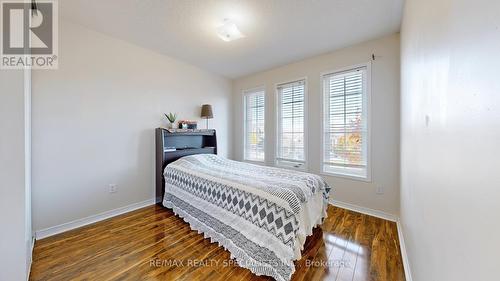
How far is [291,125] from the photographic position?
3705mm

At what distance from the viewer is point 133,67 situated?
295 centimetres

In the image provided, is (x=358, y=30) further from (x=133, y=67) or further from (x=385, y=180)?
(x=133, y=67)

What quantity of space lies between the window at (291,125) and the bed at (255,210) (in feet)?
4.11

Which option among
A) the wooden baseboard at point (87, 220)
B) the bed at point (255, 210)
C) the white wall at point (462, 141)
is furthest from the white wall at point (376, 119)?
the wooden baseboard at point (87, 220)

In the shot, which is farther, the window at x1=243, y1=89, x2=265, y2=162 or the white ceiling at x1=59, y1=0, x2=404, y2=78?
the window at x1=243, y1=89, x2=265, y2=162

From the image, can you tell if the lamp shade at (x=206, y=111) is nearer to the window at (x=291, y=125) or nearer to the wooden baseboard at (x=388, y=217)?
the window at (x=291, y=125)

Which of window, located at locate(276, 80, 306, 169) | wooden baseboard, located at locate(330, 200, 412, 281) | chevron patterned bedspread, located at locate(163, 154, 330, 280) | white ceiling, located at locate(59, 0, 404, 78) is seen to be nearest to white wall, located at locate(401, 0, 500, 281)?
wooden baseboard, located at locate(330, 200, 412, 281)

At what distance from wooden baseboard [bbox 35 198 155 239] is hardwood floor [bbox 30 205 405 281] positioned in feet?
0.33

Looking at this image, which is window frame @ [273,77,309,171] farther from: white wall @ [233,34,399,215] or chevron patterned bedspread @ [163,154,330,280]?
chevron patterned bedspread @ [163,154,330,280]

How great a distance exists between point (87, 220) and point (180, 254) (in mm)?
1560

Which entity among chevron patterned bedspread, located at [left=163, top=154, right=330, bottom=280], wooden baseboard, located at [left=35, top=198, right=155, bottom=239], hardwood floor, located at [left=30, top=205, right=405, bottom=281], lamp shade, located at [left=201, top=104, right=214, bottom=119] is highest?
lamp shade, located at [left=201, top=104, right=214, bottom=119]

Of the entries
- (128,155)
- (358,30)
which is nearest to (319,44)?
(358,30)

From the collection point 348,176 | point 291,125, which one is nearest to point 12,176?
point 291,125

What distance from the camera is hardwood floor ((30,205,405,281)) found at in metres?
1.62
